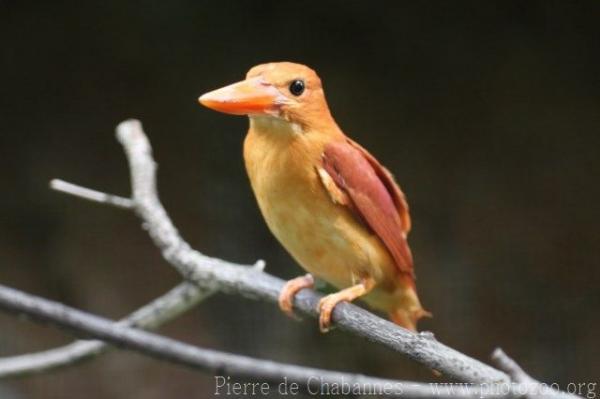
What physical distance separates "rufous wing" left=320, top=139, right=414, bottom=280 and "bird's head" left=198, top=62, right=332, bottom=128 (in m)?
0.05

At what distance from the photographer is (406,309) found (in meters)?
1.05

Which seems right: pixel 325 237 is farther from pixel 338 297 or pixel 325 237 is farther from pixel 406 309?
pixel 406 309

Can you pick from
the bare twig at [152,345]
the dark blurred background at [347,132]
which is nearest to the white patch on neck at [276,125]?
the bare twig at [152,345]

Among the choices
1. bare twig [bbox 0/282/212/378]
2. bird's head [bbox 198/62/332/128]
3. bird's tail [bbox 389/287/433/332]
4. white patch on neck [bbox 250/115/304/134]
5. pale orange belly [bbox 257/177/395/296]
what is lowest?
bare twig [bbox 0/282/212/378]

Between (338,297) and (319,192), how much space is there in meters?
0.12

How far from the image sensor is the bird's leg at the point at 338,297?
930 millimetres

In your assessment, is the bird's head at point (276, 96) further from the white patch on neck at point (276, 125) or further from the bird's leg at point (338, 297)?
the bird's leg at point (338, 297)

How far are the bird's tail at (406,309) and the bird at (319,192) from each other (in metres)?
0.02

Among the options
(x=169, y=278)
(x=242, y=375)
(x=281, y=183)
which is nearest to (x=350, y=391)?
(x=242, y=375)

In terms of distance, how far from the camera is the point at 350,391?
0.46 meters

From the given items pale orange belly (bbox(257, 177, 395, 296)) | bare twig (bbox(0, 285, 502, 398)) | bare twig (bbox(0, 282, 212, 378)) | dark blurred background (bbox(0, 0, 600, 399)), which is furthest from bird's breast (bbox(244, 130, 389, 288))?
dark blurred background (bbox(0, 0, 600, 399))

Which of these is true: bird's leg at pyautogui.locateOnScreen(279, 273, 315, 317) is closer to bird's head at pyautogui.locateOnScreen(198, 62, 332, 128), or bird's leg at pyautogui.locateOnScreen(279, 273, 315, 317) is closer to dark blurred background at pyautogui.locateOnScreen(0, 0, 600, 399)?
bird's head at pyautogui.locateOnScreen(198, 62, 332, 128)

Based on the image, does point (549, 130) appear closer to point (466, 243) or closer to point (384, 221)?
point (466, 243)

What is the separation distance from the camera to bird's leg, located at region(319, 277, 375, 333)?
0.93m
